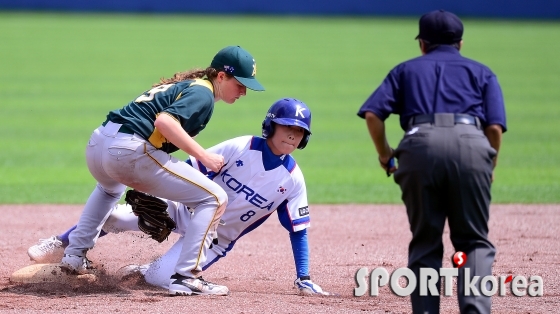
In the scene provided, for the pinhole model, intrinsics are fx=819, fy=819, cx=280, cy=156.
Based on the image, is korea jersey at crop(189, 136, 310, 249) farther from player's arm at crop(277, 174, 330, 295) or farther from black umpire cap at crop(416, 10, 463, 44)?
black umpire cap at crop(416, 10, 463, 44)

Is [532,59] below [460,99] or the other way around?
below

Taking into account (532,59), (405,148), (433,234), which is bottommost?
(532,59)

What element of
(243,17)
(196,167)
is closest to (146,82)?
(196,167)

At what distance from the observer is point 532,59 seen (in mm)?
25688

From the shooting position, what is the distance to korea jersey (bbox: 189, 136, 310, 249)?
5398 mm

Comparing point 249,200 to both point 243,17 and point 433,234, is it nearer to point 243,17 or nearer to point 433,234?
point 433,234

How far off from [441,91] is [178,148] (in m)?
1.71

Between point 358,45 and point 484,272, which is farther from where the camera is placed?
point 358,45

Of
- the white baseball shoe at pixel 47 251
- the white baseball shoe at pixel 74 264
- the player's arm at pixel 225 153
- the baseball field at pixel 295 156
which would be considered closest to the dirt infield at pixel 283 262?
the baseball field at pixel 295 156

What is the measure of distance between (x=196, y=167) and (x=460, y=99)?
2.05m

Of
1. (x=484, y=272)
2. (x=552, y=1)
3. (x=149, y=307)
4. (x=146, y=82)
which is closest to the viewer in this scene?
(x=484, y=272)

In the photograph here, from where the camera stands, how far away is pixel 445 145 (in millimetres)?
3943

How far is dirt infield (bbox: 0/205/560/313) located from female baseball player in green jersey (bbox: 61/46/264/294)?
429 mm

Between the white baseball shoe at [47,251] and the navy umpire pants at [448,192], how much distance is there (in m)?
2.73
